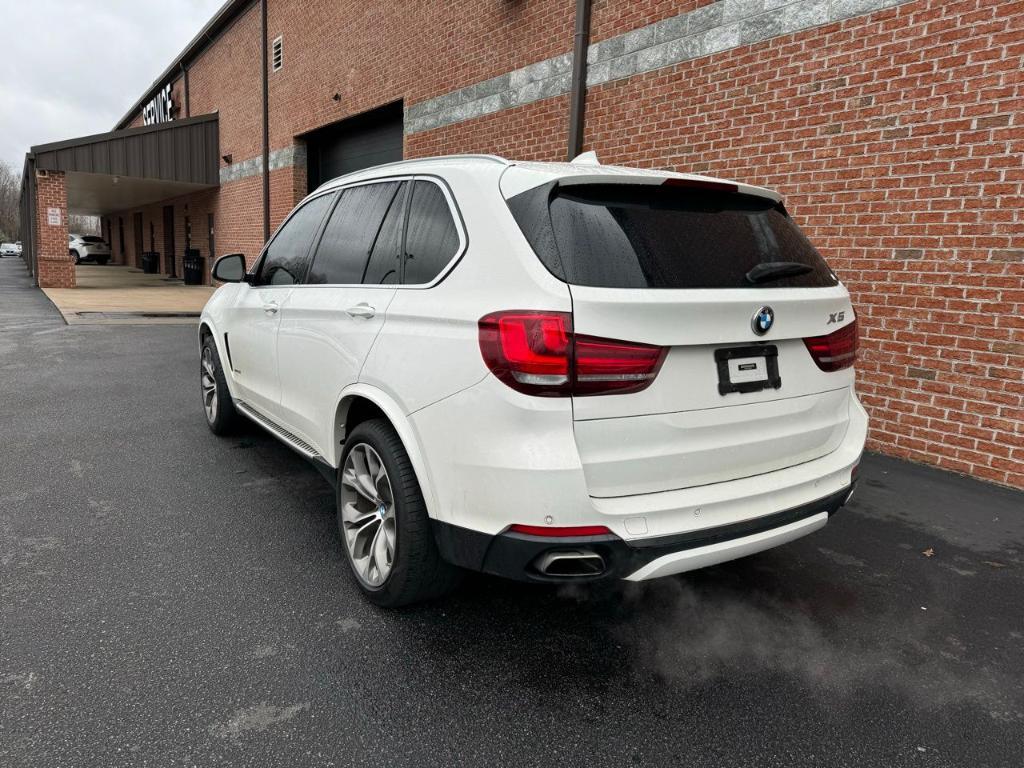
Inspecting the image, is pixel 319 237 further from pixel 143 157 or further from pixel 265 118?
pixel 143 157

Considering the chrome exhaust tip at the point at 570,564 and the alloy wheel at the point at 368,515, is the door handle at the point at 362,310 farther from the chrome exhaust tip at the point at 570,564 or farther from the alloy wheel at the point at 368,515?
the chrome exhaust tip at the point at 570,564

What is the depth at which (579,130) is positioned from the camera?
25.9 feet

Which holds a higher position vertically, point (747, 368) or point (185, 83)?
point (185, 83)

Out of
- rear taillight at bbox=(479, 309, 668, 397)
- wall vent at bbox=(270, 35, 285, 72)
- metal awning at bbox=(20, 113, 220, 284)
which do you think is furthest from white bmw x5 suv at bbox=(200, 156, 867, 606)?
metal awning at bbox=(20, 113, 220, 284)

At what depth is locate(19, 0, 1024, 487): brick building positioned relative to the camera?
15.0ft

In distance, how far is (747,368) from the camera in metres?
2.43

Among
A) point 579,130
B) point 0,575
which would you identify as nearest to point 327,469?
point 0,575

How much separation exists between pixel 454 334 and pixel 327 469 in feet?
4.21

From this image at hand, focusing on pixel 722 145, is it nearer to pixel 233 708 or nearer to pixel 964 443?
pixel 964 443

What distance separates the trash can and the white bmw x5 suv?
74.8ft

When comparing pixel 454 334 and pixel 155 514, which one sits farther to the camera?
pixel 155 514

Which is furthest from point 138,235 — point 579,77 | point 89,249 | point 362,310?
point 362,310

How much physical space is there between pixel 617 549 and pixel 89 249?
149ft

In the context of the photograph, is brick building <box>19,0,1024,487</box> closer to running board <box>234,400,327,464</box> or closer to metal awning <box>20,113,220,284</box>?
running board <box>234,400,327,464</box>
